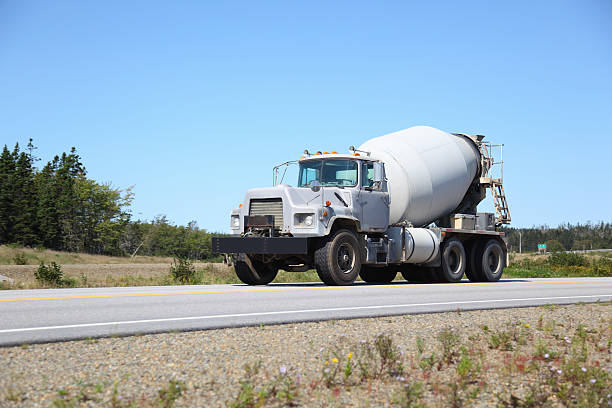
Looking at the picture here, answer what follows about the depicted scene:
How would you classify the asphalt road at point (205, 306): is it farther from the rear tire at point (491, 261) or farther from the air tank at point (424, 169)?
the rear tire at point (491, 261)

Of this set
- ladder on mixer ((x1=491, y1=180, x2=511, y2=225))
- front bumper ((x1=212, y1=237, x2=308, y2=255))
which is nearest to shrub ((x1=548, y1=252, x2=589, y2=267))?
ladder on mixer ((x1=491, y1=180, x2=511, y2=225))

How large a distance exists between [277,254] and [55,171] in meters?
65.5

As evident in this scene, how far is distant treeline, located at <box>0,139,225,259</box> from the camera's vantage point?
2549 inches

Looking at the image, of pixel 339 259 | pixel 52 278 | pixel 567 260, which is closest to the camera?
pixel 339 259

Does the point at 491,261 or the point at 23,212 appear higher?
the point at 23,212

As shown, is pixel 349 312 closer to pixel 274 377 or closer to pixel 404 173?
pixel 274 377

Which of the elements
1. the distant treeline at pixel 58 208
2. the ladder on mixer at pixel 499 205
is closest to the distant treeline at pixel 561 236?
the distant treeline at pixel 58 208

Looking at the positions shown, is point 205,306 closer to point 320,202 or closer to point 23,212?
point 320,202

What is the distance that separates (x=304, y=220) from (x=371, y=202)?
7.21ft

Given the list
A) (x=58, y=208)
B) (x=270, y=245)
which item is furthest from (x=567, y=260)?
(x=58, y=208)

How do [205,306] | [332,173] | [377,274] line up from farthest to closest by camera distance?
[377,274], [332,173], [205,306]

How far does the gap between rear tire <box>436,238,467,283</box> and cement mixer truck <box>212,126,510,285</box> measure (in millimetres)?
29

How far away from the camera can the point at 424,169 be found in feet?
58.2

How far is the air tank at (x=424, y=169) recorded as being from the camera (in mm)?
17078
